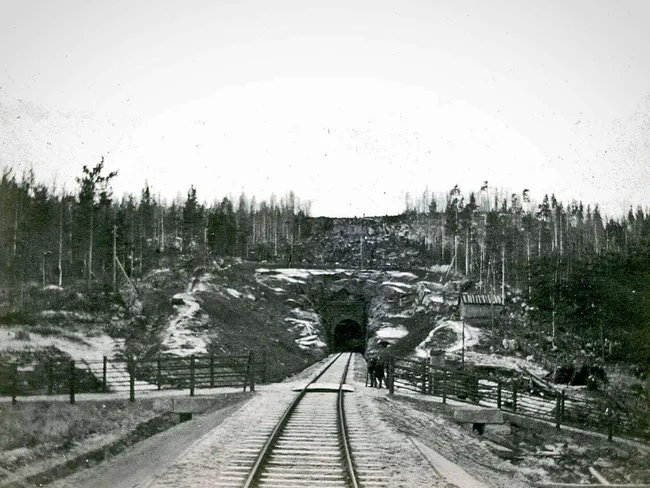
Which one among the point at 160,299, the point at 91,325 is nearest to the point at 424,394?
the point at 91,325

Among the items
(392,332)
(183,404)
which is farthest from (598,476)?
(392,332)

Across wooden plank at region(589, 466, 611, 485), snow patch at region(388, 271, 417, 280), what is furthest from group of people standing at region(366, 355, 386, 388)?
snow patch at region(388, 271, 417, 280)

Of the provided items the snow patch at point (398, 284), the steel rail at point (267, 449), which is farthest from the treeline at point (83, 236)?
the snow patch at point (398, 284)

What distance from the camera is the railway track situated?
9531 mm

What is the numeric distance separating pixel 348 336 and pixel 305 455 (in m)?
60.0

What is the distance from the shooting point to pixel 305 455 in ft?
37.5

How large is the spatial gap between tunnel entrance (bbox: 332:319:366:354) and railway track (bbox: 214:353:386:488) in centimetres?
5336

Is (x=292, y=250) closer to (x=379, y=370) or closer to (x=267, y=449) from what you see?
(x=379, y=370)

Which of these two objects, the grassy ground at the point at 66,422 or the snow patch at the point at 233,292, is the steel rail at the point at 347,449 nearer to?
the grassy ground at the point at 66,422

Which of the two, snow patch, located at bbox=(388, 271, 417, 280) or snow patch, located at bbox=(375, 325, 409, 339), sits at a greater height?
snow patch, located at bbox=(388, 271, 417, 280)

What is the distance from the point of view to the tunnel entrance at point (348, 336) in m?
69.8

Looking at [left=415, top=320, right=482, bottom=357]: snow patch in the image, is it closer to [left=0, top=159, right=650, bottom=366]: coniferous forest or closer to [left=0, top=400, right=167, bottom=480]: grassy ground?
[left=0, top=159, right=650, bottom=366]: coniferous forest

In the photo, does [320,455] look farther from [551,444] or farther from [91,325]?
[91,325]

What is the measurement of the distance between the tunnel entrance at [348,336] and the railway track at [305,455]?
53.4 meters
